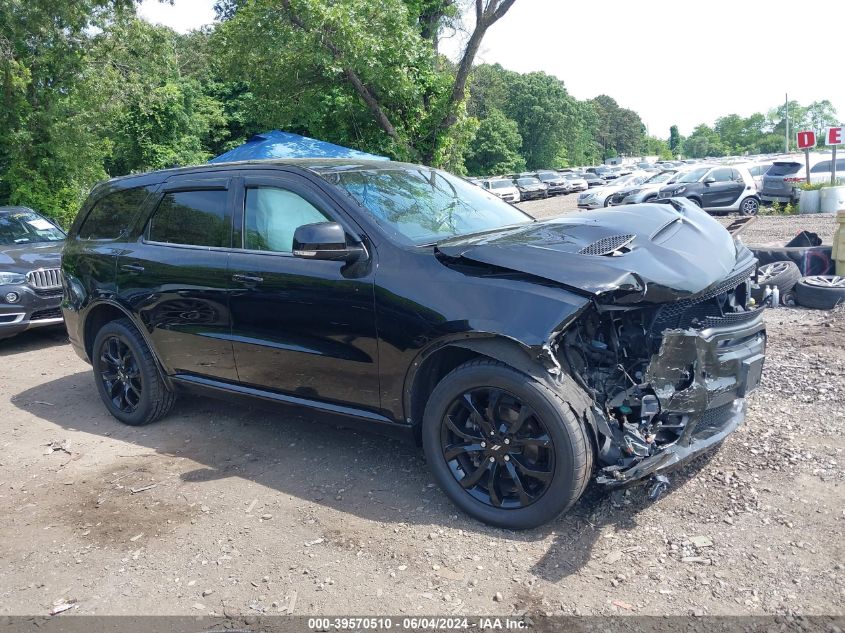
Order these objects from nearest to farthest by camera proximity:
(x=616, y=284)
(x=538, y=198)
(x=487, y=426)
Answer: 1. (x=616, y=284)
2. (x=487, y=426)
3. (x=538, y=198)

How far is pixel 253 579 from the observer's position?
3291mm

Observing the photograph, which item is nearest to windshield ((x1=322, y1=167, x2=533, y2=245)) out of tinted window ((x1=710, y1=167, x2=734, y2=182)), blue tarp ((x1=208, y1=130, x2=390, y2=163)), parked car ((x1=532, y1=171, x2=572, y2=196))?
blue tarp ((x1=208, y1=130, x2=390, y2=163))

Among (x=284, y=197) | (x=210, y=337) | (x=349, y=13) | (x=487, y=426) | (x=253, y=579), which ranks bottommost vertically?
(x=253, y=579)

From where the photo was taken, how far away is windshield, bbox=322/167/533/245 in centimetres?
408

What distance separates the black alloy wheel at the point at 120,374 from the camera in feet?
17.8

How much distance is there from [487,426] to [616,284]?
3.07ft

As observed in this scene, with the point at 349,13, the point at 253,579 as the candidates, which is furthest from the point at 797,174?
the point at 253,579

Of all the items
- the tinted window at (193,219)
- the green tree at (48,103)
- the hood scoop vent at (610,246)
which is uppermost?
the green tree at (48,103)

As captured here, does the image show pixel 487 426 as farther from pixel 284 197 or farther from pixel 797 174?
pixel 797 174

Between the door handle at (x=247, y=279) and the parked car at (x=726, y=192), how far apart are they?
17895 mm

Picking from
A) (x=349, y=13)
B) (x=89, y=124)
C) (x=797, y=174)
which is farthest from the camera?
(x=797, y=174)

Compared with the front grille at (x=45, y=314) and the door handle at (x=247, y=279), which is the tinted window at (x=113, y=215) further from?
the front grille at (x=45, y=314)

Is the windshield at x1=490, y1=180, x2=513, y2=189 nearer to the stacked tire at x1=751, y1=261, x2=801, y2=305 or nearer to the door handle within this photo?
the stacked tire at x1=751, y1=261, x2=801, y2=305

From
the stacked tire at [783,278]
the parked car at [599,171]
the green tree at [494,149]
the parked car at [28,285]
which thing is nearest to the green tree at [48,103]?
the parked car at [28,285]
